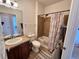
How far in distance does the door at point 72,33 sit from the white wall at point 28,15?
210 cm

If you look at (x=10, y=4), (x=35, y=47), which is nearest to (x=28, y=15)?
(x=10, y=4)

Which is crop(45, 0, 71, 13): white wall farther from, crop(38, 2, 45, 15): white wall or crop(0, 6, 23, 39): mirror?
crop(0, 6, 23, 39): mirror

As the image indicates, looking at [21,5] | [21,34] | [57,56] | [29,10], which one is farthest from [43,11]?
[57,56]

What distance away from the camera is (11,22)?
2.09 metres

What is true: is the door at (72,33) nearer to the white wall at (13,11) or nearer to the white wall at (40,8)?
the white wall at (13,11)

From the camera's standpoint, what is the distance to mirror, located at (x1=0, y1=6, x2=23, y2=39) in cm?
188

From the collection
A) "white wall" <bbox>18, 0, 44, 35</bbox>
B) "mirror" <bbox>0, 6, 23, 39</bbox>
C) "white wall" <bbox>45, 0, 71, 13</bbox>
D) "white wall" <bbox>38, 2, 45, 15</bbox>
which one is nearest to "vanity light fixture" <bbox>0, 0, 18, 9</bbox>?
"mirror" <bbox>0, 6, 23, 39</bbox>

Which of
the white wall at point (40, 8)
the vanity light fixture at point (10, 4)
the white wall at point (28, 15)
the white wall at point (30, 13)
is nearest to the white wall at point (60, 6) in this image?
the white wall at point (40, 8)

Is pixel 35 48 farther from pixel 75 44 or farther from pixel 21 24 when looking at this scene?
pixel 75 44

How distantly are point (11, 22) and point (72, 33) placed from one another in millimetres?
1950

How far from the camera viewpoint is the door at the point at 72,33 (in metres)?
0.83

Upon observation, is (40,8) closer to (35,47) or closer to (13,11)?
(13,11)

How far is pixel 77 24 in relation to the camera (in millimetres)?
838

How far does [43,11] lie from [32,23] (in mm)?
1161
